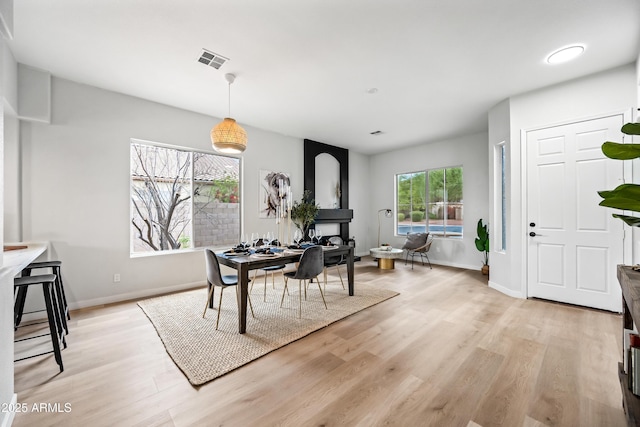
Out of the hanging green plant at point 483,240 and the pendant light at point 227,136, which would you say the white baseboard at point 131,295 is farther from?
the hanging green plant at point 483,240

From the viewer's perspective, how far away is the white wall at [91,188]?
10.0 feet

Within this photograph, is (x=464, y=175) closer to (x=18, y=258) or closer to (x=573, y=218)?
(x=573, y=218)

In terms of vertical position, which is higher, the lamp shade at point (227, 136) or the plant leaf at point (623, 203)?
the lamp shade at point (227, 136)

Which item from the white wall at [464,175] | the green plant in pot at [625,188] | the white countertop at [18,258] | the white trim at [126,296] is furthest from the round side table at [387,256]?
the white countertop at [18,258]

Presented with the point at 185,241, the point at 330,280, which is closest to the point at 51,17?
the point at 185,241

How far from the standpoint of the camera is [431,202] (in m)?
6.27

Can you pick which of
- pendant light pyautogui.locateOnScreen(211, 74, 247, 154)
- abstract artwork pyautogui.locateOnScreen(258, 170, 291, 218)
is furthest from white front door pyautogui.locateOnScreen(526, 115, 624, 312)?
abstract artwork pyautogui.locateOnScreen(258, 170, 291, 218)

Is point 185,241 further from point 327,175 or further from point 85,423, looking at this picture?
point 327,175

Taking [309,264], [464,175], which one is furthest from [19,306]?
[464,175]

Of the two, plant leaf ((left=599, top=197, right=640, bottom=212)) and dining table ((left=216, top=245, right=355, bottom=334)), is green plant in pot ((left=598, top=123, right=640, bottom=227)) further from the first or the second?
dining table ((left=216, top=245, right=355, bottom=334))

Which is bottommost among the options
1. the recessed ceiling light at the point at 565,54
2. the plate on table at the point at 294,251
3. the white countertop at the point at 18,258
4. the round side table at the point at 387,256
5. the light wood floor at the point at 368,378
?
the light wood floor at the point at 368,378

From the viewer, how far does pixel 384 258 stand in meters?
5.55

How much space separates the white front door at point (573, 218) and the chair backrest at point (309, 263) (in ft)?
9.62

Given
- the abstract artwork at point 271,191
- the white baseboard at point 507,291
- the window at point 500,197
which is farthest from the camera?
the abstract artwork at point 271,191
